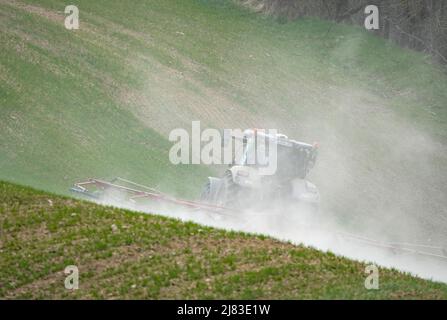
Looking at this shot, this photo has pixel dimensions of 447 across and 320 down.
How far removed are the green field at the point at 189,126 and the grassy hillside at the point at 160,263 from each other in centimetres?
4

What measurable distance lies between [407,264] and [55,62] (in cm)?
1731

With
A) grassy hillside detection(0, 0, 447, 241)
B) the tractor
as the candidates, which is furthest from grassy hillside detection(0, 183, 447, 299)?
grassy hillside detection(0, 0, 447, 241)

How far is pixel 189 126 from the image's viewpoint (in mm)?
32375

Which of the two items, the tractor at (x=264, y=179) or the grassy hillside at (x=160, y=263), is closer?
the grassy hillside at (x=160, y=263)

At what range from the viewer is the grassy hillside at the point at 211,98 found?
27766 mm

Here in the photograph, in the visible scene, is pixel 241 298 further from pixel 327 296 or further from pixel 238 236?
pixel 238 236

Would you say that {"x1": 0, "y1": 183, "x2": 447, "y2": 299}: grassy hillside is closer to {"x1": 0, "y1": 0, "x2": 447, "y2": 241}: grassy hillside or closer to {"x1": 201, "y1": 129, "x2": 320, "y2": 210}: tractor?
{"x1": 201, "y1": 129, "x2": 320, "y2": 210}: tractor

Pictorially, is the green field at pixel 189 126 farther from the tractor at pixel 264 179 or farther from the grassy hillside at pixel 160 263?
the tractor at pixel 264 179

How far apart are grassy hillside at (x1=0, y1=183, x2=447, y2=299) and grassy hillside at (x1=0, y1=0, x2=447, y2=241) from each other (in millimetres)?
8407

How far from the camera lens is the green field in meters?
13.7

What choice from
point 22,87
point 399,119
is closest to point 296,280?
point 22,87

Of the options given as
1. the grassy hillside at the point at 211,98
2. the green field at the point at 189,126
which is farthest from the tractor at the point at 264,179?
the grassy hillside at the point at 211,98

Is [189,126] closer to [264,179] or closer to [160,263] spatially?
[264,179]

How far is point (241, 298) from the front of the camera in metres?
12.6
